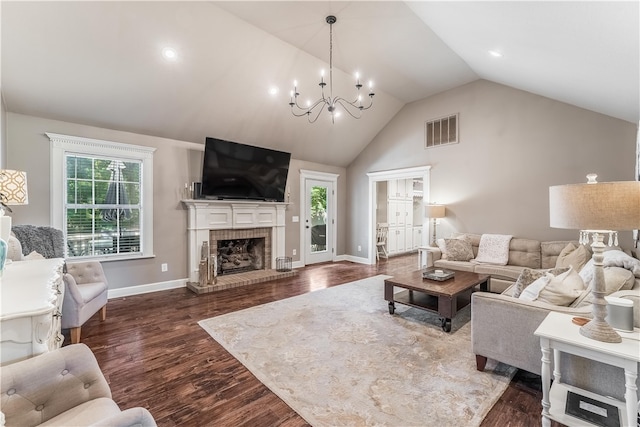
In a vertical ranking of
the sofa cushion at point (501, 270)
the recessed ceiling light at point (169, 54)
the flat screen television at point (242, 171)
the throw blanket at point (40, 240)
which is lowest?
the sofa cushion at point (501, 270)

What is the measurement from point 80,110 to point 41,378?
3801 millimetres

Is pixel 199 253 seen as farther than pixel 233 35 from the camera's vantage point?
Yes

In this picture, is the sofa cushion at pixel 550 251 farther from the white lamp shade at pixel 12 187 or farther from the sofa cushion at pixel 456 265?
the white lamp shade at pixel 12 187

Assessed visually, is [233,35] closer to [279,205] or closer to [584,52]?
[279,205]

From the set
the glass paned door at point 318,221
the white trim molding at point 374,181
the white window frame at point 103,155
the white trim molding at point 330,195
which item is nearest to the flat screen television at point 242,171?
the white trim molding at point 330,195

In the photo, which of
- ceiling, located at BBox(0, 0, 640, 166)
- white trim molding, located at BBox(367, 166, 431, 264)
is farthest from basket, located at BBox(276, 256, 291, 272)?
ceiling, located at BBox(0, 0, 640, 166)

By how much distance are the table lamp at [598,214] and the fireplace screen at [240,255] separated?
4.79m

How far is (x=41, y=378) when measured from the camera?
1.06 metres

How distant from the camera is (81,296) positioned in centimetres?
256

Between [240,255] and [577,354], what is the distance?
16.3 feet

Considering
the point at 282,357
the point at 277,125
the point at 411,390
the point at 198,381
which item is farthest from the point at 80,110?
the point at 411,390

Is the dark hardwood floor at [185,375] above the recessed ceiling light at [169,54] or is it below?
below

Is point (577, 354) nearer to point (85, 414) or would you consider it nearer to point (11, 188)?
point (85, 414)

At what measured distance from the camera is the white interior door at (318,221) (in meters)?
6.38
